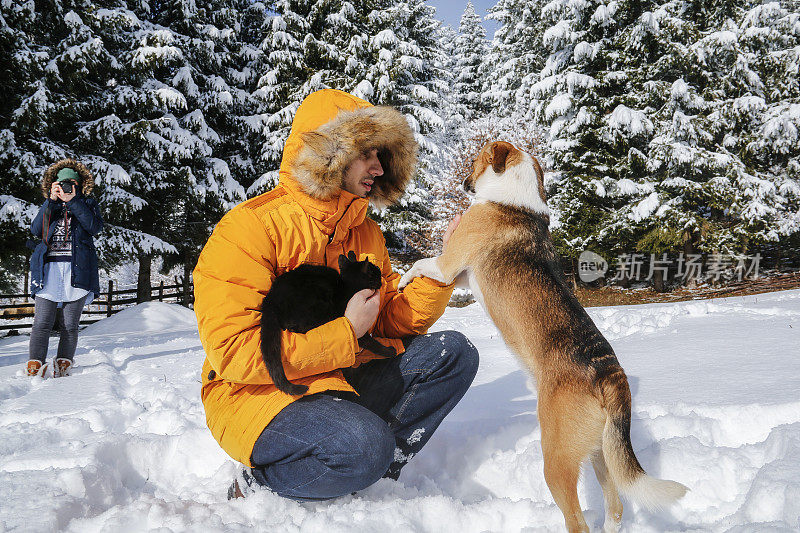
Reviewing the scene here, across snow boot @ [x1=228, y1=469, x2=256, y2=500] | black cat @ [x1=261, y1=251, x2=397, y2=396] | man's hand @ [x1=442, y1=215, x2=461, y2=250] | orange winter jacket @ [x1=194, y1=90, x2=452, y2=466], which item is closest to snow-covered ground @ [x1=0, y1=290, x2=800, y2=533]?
→ snow boot @ [x1=228, y1=469, x2=256, y2=500]

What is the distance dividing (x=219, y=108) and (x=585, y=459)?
1436 cm

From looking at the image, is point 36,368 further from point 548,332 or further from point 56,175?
point 548,332

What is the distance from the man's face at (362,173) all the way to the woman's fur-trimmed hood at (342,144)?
0.03 meters

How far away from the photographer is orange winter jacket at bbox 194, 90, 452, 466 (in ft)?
6.37

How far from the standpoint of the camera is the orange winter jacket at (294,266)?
76.4 inches

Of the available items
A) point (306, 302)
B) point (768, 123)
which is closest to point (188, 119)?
point (306, 302)

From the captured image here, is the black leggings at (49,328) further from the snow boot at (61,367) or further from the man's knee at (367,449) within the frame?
the man's knee at (367,449)

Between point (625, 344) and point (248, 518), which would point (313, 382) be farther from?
point (625, 344)

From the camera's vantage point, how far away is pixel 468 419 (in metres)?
2.99

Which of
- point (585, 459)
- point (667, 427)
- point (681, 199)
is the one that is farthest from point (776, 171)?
point (585, 459)

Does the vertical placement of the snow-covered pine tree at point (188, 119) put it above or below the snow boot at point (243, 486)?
above

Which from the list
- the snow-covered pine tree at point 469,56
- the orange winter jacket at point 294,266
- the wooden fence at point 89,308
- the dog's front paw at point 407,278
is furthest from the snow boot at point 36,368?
the snow-covered pine tree at point 469,56

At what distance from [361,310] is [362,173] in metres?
0.76

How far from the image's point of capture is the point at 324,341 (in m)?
1.99
